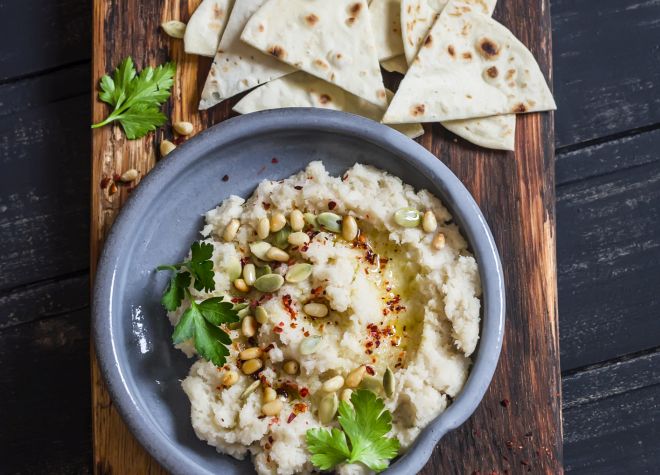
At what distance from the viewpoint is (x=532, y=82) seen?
2.15 metres

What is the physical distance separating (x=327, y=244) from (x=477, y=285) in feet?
1.40

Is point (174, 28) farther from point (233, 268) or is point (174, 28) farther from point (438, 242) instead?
point (438, 242)

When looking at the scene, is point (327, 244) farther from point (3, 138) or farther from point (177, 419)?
point (3, 138)

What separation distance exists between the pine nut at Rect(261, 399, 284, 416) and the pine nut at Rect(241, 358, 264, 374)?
0.11 metres

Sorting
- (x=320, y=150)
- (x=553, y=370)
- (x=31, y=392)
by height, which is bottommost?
(x=31, y=392)

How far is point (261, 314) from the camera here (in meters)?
1.96

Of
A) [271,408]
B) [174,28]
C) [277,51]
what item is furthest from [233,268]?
[174,28]

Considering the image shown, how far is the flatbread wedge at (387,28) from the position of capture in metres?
2.15

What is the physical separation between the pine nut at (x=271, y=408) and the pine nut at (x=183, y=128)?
84 centimetres

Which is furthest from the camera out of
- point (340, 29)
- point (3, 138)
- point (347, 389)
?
point (3, 138)

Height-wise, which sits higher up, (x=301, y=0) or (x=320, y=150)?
(x=301, y=0)

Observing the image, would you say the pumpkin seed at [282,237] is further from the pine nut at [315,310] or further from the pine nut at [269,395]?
the pine nut at [269,395]

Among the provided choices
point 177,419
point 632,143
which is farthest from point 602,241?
point 177,419

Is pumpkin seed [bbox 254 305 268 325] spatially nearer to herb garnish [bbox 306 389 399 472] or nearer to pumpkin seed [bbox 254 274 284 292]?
pumpkin seed [bbox 254 274 284 292]
